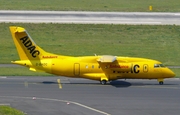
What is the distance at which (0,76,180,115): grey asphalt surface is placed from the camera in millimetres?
42062

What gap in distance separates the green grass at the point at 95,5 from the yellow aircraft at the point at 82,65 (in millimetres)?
43388

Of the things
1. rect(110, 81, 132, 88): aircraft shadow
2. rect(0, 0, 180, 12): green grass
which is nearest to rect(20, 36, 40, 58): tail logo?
rect(110, 81, 132, 88): aircraft shadow

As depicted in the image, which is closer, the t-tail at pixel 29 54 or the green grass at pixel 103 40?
the t-tail at pixel 29 54

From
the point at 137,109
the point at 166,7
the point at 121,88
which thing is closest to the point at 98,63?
the point at 121,88

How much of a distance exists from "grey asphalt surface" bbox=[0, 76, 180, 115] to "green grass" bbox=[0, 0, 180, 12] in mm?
42762

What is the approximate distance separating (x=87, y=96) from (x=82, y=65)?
5.71 m

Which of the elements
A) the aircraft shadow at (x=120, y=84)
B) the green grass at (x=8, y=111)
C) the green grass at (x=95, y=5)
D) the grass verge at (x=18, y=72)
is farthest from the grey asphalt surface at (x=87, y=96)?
the green grass at (x=95, y=5)

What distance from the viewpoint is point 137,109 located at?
42.4 meters

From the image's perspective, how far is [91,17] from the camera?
8731cm

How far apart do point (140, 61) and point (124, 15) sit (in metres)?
36.4

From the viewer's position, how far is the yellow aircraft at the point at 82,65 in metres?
52.1

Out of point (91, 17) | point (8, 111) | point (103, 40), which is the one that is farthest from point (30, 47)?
point (91, 17)

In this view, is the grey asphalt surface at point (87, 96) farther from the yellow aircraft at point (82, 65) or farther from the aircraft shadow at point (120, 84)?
the yellow aircraft at point (82, 65)

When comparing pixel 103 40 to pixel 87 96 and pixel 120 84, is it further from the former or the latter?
pixel 87 96
